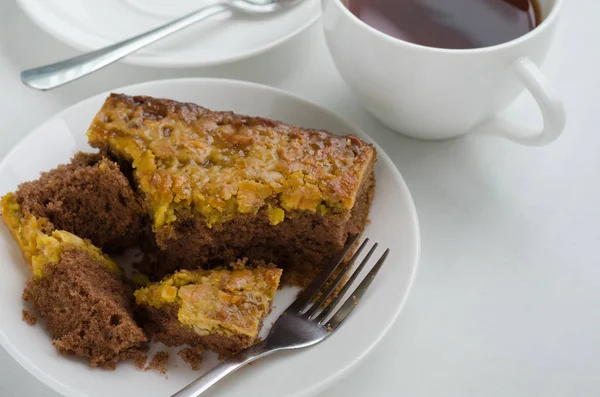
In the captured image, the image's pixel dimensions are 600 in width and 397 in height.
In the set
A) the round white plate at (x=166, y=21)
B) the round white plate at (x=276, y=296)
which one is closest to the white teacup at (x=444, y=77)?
the round white plate at (x=276, y=296)

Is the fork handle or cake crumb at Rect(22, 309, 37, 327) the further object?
cake crumb at Rect(22, 309, 37, 327)

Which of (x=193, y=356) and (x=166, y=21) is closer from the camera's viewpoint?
(x=193, y=356)

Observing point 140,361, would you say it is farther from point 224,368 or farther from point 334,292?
point 334,292

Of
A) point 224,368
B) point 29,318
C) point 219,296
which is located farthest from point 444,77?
point 29,318

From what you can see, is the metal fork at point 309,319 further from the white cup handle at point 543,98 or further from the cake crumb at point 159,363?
the white cup handle at point 543,98

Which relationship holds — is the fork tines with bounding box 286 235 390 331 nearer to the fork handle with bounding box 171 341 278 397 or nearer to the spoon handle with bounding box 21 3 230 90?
the fork handle with bounding box 171 341 278 397

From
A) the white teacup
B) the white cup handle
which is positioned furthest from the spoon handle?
the white cup handle

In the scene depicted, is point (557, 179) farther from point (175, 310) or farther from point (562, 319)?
point (175, 310)
